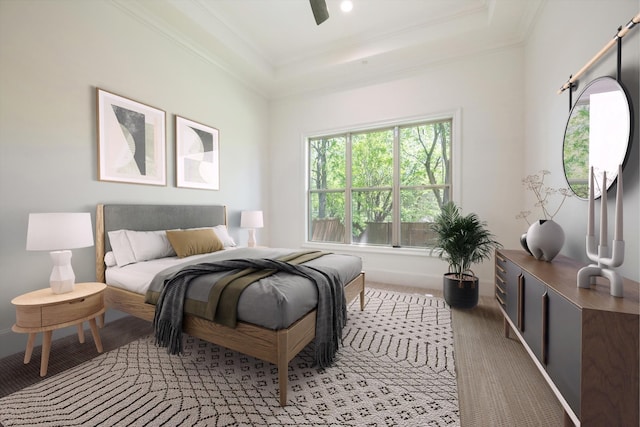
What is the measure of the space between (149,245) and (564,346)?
327cm

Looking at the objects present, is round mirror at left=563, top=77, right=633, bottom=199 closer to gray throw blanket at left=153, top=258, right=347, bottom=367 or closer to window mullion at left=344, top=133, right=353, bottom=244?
gray throw blanket at left=153, top=258, right=347, bottom=367

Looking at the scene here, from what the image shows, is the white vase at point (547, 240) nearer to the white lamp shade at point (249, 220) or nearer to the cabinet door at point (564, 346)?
the cabinet door at point (564, 346)

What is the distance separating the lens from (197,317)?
1.86 meters

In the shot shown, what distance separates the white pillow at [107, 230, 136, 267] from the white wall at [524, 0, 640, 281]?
3750 mm

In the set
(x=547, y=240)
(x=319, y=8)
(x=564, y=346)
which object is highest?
(x=319, y=8)

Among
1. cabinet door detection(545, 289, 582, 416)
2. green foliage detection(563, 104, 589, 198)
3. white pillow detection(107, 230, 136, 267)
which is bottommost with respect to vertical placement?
cabinet door detection(545, 289, 582, 416)

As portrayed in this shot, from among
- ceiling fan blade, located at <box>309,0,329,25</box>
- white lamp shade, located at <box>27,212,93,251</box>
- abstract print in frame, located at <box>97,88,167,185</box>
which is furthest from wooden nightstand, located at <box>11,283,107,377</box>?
ceiling fan blade, located at <box>309,0,329,25</box>

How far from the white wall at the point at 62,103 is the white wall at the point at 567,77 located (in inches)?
159

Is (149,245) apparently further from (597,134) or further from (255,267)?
(597,134)

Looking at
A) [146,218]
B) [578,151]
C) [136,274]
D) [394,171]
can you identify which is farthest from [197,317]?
[394,171]

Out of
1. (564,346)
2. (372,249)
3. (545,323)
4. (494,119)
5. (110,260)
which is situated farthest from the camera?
(372,249)

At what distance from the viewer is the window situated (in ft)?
12.9

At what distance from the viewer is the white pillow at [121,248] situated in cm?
252

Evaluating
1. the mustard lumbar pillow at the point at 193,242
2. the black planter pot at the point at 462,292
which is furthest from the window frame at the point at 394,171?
the mustard lumbar pillow at the point at 193,242
